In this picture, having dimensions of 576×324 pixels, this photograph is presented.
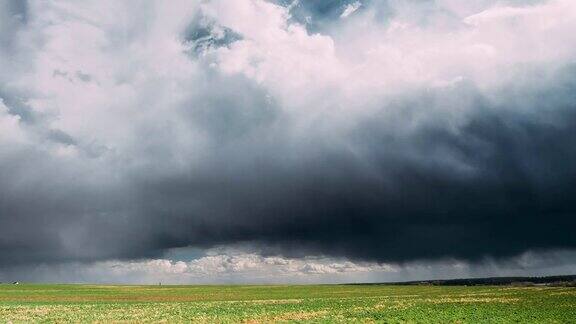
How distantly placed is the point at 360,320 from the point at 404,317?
199 inches

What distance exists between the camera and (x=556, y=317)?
1750 inches

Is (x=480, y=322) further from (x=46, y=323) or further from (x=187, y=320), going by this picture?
(x=46, y=323)

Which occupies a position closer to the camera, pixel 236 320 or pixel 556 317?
pixel 236 320

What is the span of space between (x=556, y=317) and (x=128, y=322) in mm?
38517

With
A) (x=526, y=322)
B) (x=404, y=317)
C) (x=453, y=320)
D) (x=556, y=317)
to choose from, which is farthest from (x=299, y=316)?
(x=556, y=317)

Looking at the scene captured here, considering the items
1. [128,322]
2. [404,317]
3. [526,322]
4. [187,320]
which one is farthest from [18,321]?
[526,322]

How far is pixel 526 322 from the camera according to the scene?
39.8 meters

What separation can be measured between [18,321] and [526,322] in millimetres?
43548

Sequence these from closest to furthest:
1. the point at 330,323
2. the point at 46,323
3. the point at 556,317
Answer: the point at 330,323, the point at 46,323, the point at 556,317

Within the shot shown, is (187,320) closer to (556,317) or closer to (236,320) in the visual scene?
(236,320)

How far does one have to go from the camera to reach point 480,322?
3850 cm

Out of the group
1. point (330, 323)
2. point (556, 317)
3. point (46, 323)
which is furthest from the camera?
point (556, 317)

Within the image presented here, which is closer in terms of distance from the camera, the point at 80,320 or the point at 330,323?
the point at 330,323

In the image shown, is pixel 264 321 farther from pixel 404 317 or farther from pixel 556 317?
pixel 556 317
